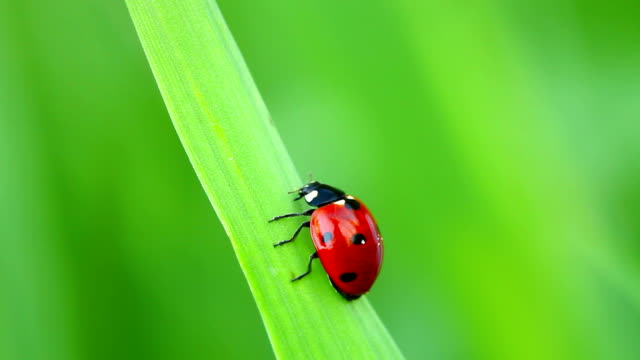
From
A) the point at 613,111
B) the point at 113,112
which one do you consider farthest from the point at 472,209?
the point at 113,112

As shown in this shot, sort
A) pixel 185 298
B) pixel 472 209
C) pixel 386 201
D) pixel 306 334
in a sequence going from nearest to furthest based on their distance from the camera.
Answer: pixel 306 334 < pixel 185 298 < pixel 472 209 < pixel 386 201

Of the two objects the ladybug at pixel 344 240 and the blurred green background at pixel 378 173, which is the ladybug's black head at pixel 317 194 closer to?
the ladybug at pixel 344 240

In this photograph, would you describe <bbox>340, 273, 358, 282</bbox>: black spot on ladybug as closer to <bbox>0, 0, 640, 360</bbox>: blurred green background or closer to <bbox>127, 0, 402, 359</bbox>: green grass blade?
<bbox>127, 0, 402, 359</bbox>: green grass blade

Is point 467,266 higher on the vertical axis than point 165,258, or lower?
lower

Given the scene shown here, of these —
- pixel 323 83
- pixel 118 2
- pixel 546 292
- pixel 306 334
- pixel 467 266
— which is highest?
pixel 118 2

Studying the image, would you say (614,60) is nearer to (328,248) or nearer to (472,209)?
(472,209)

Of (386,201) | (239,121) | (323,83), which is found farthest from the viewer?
(323,83)
